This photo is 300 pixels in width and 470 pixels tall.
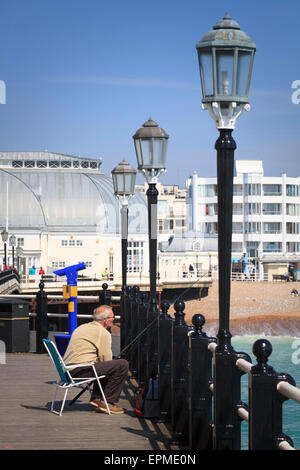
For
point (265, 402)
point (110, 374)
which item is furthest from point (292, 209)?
point (265, 402)

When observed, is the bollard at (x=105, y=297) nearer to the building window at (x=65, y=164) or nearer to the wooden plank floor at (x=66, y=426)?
the wooden plank floor at (x=66, y=426)

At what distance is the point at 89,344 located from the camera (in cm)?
1005

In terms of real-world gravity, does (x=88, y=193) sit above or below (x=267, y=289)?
above

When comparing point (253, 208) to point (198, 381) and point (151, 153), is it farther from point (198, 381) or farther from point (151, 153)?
point (198, 381)

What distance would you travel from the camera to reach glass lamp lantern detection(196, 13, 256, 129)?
7285 mm

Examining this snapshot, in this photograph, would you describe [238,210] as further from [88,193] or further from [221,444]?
[221,444]

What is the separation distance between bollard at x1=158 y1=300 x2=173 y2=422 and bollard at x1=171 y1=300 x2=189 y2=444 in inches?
19.4

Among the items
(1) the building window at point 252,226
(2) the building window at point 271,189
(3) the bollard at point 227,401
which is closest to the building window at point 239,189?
(2) the building window at point 271,189

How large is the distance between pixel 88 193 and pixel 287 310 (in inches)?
810

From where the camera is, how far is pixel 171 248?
93.8 metres

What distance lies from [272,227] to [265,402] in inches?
4176

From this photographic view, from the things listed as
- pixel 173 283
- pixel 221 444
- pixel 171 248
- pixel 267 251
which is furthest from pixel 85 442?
pixel 267 251

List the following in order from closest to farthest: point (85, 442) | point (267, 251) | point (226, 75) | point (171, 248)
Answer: point (226, 75), point (85, 442), point (171, 248), point (267, 251)

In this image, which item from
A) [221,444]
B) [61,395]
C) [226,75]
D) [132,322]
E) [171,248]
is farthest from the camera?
[171,248]
